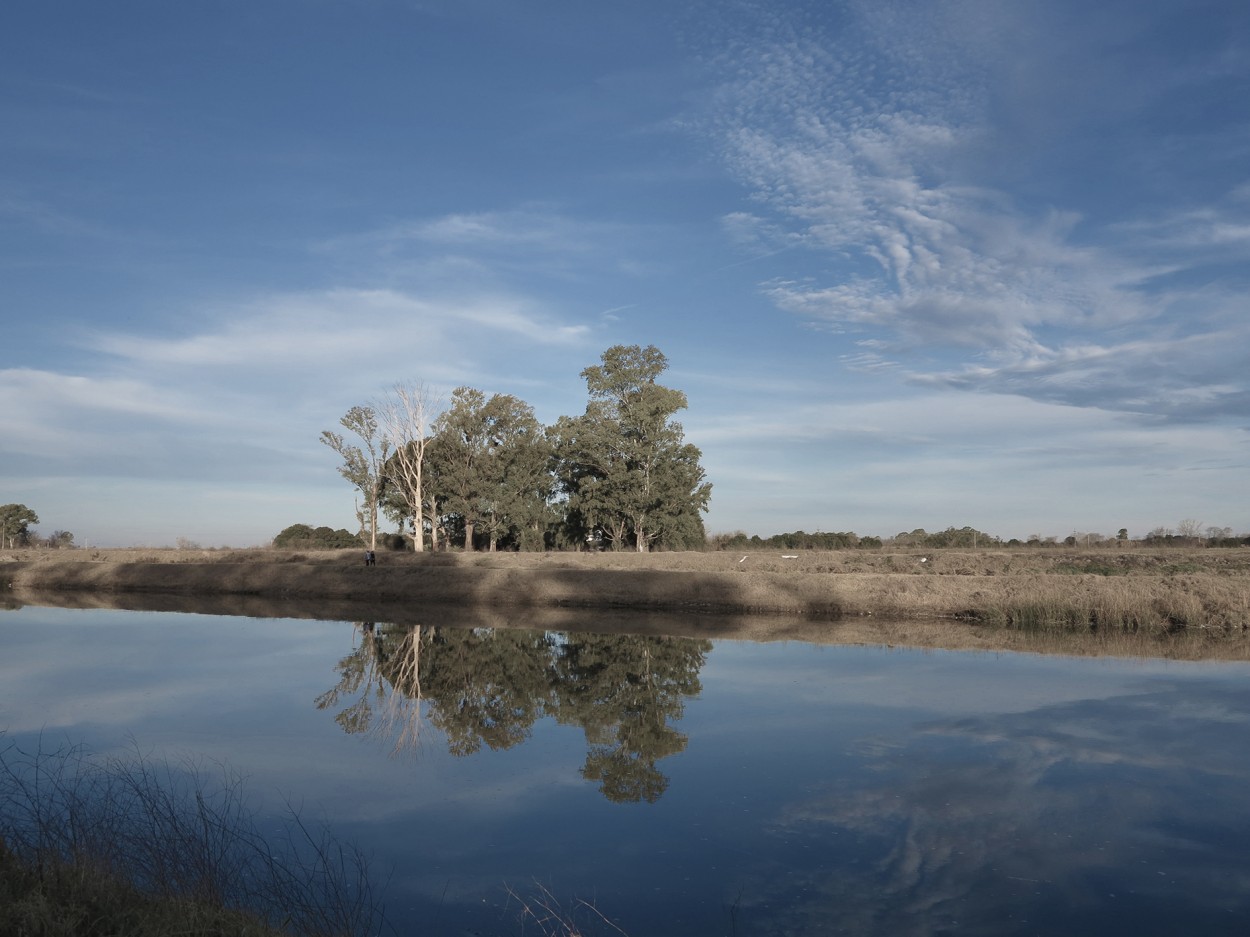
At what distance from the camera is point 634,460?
55062 mm

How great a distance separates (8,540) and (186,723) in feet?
258

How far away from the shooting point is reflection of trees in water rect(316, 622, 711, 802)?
521 inches

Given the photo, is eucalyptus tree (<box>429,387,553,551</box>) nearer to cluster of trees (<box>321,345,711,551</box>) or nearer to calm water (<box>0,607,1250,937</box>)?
cluster of trees (<box>321,345,711,551</box>)

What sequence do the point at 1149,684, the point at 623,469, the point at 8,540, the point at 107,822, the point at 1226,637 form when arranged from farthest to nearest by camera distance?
the point at 8,540 → the point at 623,469 → the point at 1226,637 → the point at 1149,684 → the point at 107,822

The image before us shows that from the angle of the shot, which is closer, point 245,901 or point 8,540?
point 245,901

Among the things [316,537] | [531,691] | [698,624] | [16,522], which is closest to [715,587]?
[698,624]

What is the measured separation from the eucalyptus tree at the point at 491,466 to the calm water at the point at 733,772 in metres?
35.8

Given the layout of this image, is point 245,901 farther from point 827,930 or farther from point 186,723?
point 186,723

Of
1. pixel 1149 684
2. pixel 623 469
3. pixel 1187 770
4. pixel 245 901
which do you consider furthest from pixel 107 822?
pixel 623 469

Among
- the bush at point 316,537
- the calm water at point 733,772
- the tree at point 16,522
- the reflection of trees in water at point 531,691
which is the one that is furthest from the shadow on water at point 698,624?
the tree at point 16,522

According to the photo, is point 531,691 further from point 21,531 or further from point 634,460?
point 21,531

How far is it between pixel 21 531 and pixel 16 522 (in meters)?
1.04

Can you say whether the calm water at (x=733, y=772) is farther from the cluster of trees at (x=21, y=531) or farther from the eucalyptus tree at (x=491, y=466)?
the cluster of trees at (x=21, y=531)

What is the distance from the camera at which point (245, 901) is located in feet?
23.0
